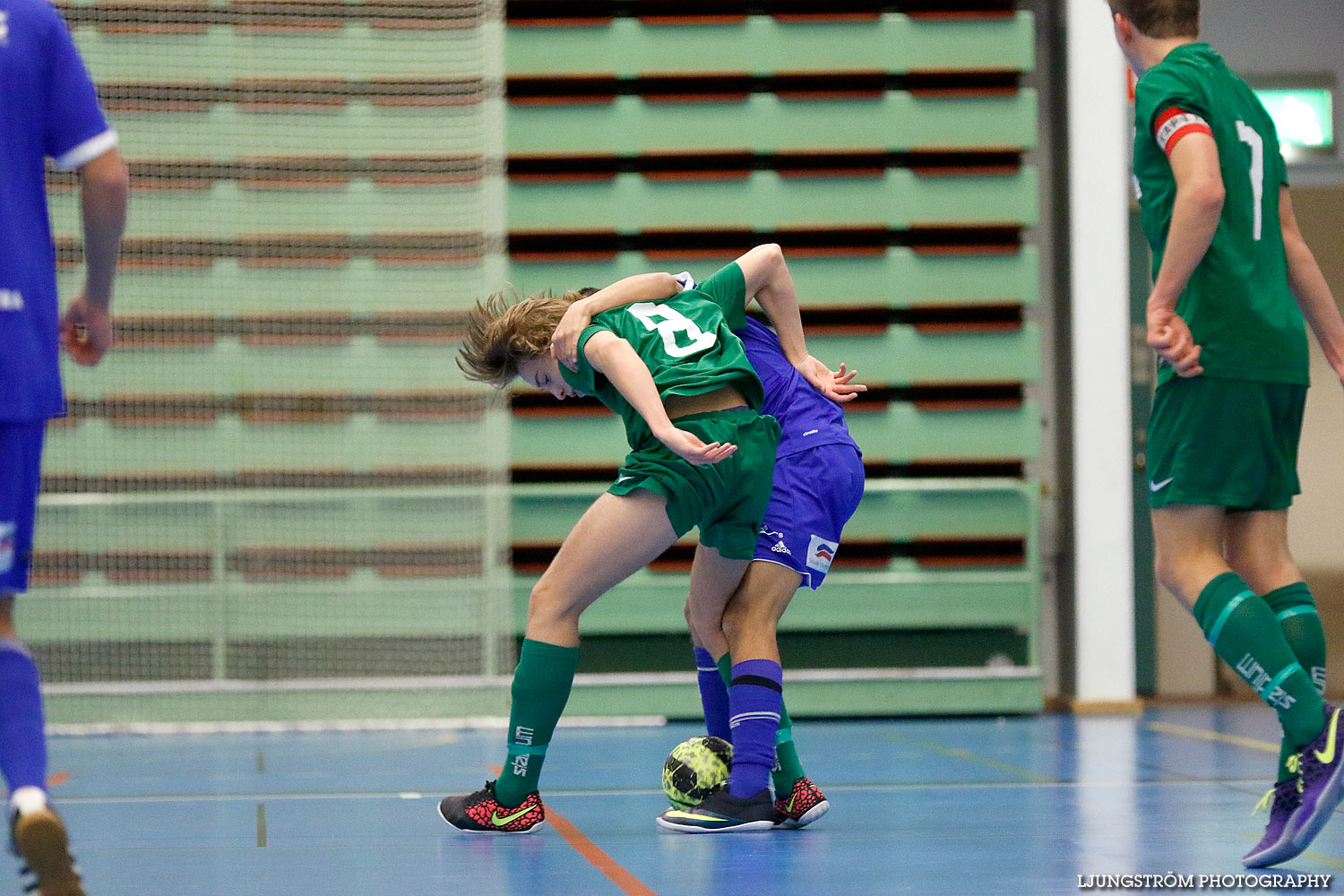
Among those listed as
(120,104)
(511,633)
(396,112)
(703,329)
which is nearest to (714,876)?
(703,329)

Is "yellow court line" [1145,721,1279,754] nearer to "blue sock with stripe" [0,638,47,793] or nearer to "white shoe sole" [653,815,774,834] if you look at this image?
"white shoe sole" [653,815,774,834]

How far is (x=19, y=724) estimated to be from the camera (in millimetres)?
1933

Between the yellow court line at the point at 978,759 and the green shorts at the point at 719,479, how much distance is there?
4.74 feet

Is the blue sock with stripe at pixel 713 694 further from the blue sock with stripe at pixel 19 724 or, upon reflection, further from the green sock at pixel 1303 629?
the blue sock with stripe at pixel 19 724

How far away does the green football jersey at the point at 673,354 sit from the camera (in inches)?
116

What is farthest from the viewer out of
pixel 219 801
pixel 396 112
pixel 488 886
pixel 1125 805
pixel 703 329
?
pixel 396 112

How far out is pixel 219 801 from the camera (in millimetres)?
3686

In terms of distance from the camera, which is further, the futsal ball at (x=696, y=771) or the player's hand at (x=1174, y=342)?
the futsal ball at (x=696, y=771)

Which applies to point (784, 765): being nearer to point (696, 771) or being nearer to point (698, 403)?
point (696, 771)

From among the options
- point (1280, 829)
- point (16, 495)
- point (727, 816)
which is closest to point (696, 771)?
point (727, 816)

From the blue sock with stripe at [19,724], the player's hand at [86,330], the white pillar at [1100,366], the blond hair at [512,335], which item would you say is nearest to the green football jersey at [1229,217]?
the blond hair at [512,335]

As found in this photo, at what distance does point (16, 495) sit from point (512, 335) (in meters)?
1.34

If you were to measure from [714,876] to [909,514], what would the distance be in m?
3.87

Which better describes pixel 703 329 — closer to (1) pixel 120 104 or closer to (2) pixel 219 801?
(2) pixel 219 801
